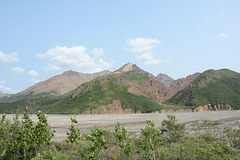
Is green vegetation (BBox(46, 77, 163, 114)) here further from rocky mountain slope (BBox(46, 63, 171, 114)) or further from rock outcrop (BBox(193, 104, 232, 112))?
rock outcrop (BBox(193, 104, 232, 112))

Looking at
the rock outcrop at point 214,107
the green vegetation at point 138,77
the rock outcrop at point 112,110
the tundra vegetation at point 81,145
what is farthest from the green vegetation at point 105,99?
the tundra vegetation at point 81,145

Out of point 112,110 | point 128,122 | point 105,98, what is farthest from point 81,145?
point 105,98

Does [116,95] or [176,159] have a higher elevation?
[116,95]

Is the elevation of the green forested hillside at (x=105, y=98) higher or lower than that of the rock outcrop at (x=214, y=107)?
higher

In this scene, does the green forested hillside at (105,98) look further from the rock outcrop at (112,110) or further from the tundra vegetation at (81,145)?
the tundra vegetation at (81,145)

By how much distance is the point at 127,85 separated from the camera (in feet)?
311

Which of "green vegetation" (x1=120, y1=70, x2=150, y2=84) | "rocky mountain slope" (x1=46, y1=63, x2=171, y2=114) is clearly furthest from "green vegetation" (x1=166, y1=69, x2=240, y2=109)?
"green vegetation" (x1=120, y1=70, x2=150, y2=84)

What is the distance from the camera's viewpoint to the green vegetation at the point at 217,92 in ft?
287

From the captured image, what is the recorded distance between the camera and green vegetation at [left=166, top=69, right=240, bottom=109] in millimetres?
87562

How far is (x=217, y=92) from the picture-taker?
9494cm

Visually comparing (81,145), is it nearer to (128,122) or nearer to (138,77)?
(128,122)

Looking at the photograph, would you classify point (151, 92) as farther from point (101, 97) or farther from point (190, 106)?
point (101, 97)

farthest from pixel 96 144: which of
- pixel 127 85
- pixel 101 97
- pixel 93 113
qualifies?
pixel 127 85

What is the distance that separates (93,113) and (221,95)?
69.4 m
